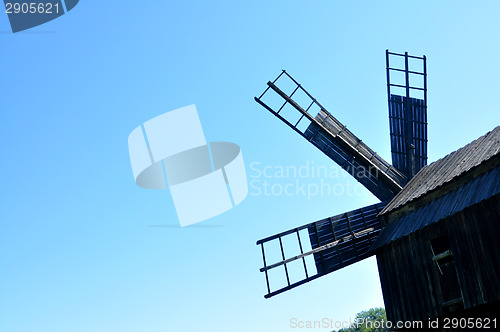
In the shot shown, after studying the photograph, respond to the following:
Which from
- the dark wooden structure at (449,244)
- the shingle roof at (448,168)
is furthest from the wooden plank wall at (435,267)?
the shingle roof at (448,168)

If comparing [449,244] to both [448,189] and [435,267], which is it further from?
[448,189]

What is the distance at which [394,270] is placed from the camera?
45.9 feet

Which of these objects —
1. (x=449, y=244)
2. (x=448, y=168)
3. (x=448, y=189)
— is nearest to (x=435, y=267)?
(x=449, y=244)

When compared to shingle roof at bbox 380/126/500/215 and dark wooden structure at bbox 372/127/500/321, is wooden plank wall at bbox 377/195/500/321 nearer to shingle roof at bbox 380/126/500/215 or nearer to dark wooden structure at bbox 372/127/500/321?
dark wooden structure at bbox 372/127/500/321

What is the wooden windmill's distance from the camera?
461 inches

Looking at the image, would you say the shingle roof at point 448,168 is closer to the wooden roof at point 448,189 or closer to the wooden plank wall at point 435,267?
the wooden roof at point 448,189

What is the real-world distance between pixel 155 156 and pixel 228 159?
2091 millimetres

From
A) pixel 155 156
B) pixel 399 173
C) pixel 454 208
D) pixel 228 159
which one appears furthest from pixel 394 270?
pixel 155 156

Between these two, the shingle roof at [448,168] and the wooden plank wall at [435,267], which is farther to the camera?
the shingle roof at [448,168]

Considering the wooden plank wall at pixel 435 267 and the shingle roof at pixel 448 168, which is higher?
the shingle roof at pixel 448 168

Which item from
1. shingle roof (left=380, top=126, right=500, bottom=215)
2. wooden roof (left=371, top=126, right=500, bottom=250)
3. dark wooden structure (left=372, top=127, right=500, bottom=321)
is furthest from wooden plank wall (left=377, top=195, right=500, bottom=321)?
shingle roof (left=380, top=126, right=500, bottom=215)

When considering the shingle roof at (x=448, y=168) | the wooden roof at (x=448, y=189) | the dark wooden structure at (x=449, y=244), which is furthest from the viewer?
the shingle roof at (x=448, y=168)

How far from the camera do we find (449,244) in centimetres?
1346

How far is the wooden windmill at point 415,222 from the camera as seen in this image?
11.7 metres
